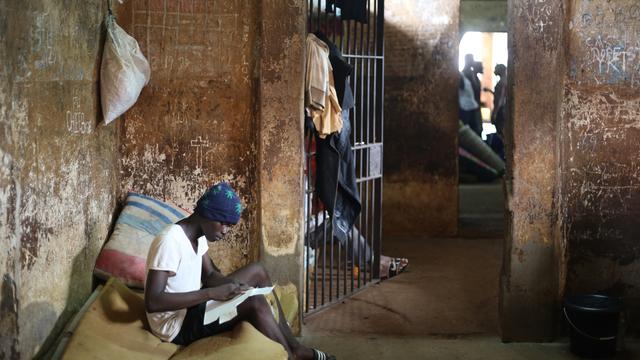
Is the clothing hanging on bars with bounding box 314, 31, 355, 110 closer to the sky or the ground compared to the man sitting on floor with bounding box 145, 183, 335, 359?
closer to the sky

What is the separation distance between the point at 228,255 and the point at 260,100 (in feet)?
3.85

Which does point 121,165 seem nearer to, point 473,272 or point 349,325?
point 349,325

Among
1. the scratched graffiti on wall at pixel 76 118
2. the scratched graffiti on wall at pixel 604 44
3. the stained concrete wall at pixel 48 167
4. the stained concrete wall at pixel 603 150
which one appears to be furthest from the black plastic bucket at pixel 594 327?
the scratched graffiti on wall at pixel 76 118

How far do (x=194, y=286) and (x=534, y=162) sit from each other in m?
2.67

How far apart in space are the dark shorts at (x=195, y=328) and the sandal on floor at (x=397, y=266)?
3687 mm

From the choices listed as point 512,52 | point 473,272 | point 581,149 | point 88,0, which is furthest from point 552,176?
point 88,0

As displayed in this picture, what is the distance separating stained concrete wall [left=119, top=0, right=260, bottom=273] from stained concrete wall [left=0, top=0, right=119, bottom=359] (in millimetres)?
326

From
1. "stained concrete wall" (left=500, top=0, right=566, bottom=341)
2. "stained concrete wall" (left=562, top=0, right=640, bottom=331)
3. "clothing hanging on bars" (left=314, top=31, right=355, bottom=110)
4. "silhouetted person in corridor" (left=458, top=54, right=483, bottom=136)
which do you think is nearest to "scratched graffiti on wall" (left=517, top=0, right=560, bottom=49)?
"stained concrete wall" (left=500, top=0, right=566, bottom=341)

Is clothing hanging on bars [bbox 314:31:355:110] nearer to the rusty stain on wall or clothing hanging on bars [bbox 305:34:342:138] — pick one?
clothing hanging on bars [bbox 305:34:342:138]

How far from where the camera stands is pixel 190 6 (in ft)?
19.4

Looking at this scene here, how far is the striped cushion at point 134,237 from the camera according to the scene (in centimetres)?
554

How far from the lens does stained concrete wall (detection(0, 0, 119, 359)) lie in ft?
14.2

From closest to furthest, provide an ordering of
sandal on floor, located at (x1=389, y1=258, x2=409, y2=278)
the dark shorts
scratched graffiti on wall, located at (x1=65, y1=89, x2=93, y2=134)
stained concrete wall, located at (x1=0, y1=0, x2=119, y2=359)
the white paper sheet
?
stained concrete wall, located at (x1=0, y1=0, x2=119, y2=359)
the white paper sheet
the dark shorts
scratched graffiti on wall, located at (x1=65, y1=89, x2=93, y2=134)
sandal on floor, located at (x1=389, y1=258, x2=409, y2=278)

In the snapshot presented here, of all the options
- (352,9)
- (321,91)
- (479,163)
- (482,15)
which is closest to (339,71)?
(321,91)
